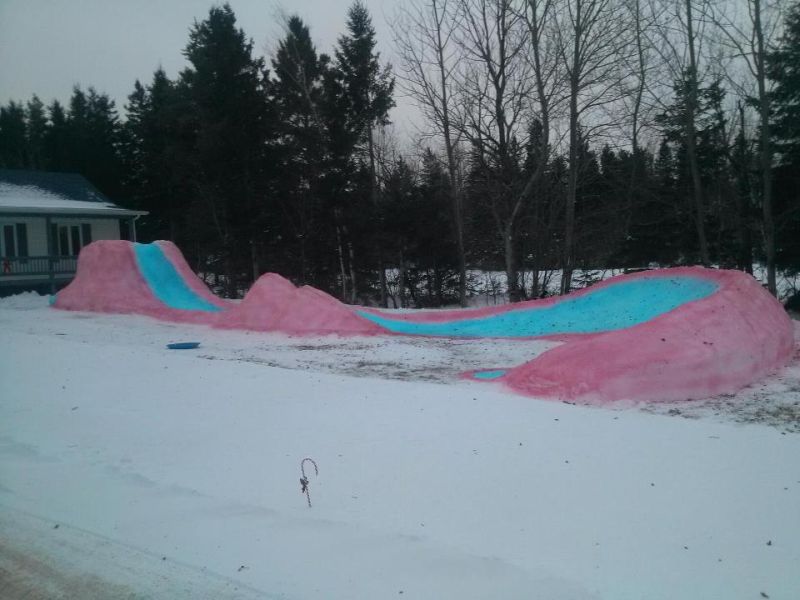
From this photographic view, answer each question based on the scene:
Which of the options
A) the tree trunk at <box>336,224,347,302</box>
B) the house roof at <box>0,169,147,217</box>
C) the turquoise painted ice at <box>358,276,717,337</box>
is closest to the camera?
the turquoise painted ice at <box>358,276,717,337</box>

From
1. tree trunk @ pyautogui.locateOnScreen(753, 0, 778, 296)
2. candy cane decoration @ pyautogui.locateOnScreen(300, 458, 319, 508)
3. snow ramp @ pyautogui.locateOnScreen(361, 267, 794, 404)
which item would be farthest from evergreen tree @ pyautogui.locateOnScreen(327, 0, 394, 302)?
candy cane decoration @ pyautogui.locateOnScreen(300, 458, 319, 508)

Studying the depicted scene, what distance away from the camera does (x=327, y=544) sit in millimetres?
4184

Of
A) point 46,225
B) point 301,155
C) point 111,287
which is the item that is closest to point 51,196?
point 46,225

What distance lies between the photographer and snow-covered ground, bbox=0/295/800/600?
376cm

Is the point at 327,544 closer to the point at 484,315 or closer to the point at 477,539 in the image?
the point at 477,539

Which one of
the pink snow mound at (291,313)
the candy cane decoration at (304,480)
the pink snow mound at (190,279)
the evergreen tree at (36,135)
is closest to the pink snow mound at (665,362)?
the candy cane decoration at (304,480)

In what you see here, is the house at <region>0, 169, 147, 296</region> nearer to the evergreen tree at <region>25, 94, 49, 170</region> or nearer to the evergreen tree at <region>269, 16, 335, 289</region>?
the evergreen tree at <region>269, 16, 335, 289</region>

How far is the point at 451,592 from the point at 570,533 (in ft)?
3.41

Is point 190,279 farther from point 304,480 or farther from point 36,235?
point 304,480

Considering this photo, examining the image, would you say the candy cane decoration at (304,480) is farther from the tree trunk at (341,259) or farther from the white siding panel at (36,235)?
the white siding panel at (36,235)

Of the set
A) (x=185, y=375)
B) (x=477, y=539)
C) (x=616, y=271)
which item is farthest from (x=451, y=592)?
(x=616, y=271)

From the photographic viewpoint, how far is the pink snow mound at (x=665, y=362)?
7.44m

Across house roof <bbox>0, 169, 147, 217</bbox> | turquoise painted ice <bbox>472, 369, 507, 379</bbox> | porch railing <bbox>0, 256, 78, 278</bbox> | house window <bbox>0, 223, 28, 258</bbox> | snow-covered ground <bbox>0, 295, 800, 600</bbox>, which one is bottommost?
snow-covered ground <bbox>0, 295, 800, 600</bbox>

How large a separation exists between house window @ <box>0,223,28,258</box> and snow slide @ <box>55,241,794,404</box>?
870 centimetres
